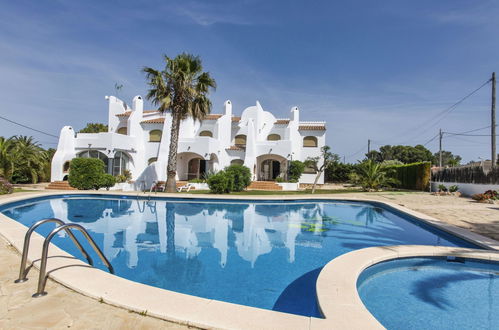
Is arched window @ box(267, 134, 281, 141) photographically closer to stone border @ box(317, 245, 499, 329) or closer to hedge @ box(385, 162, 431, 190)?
hedge @ box(385, 162, 431, 190)

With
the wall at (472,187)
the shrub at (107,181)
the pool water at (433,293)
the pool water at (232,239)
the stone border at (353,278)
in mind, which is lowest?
the pool water at (232,239)

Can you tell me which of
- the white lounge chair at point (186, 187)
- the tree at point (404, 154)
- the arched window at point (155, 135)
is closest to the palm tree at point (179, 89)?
the white lounge chair at point (186, 187)

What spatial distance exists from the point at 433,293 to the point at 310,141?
85.4ft

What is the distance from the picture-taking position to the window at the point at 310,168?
28.0 metres

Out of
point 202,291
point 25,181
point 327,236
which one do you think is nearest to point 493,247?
point 327,236

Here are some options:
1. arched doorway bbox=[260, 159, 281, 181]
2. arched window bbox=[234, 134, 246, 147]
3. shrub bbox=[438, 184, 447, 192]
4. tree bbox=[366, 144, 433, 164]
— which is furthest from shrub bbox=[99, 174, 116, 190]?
tree bbox=[366, 144, 433, 164]

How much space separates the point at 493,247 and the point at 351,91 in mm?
23066

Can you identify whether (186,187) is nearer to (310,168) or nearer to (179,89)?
(179,89)

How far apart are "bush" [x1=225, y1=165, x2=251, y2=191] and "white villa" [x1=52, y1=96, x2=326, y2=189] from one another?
4.77 m

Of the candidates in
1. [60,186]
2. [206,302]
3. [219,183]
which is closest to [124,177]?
[60,186]

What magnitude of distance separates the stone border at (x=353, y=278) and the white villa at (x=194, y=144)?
20403 mm

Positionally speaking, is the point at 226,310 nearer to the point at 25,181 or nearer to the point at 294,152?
the point at 294,152

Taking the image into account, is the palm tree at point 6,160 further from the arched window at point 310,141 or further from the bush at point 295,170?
the arched window at point 310,141

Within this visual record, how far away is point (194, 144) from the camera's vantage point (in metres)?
24.7
